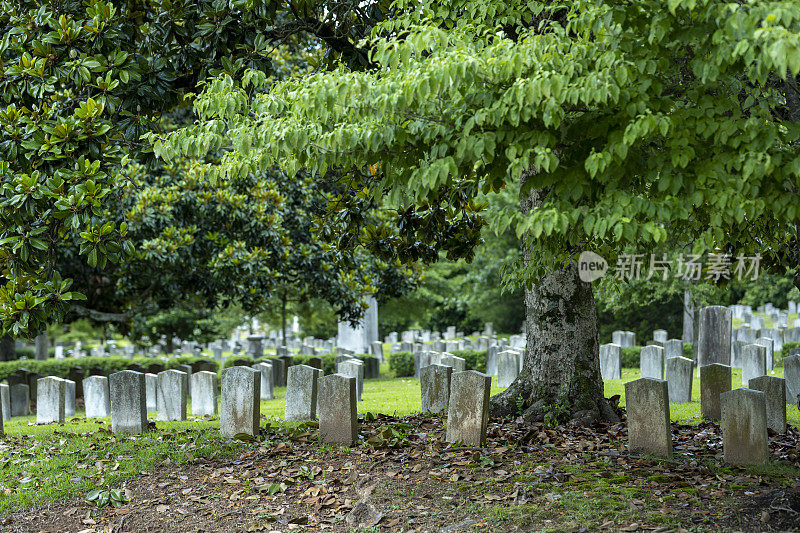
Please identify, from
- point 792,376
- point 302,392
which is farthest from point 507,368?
point 302,392

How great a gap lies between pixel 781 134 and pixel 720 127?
0.68 meters

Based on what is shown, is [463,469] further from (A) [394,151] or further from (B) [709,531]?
(A) [394,151]

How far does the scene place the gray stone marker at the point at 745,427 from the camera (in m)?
7.50

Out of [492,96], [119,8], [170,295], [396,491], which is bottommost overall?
[396,491]

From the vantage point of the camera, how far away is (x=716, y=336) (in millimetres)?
16938

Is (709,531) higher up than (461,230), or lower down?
lower down

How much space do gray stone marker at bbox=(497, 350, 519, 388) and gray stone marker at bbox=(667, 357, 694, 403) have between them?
3.17 m

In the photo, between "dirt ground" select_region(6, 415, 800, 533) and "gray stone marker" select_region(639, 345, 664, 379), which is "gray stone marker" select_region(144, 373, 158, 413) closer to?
"dirt ground" select_region(6, 415, 800, 533)

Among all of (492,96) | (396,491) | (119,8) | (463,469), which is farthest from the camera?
(119,8)

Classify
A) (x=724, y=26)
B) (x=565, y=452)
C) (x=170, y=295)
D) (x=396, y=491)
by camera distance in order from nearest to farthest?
1. (x=724, y=26)
2. (x=396, y=491)
3. (x=565, y=452)
4. (x=170, y=295)

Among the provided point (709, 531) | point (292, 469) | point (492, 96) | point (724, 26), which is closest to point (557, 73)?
point (492, 96)

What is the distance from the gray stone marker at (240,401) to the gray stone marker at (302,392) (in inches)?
47.2

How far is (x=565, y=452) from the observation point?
7.91m

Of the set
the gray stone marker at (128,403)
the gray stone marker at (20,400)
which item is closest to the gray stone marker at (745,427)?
the gray stone marker at (128,403)
